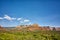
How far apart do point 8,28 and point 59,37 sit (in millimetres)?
2259

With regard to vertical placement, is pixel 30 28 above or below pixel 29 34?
above

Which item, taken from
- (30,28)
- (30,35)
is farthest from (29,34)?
(30,28)

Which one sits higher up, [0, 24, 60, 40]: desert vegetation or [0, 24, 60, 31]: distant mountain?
[0, 24, 60, 31]: distant mountain

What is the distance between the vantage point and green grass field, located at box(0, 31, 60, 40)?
635 cm

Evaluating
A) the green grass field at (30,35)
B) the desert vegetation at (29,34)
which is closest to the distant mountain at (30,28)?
the desert vegetation at (29,34)

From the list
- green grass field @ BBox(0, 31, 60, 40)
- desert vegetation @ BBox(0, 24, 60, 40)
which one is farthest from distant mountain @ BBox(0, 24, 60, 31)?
green grass field @ BBox(0, 31, 60, 40)

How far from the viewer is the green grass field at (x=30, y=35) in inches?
250

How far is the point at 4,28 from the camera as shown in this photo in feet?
21.3

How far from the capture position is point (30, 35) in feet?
21.8

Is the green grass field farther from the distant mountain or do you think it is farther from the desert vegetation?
the distant mountain

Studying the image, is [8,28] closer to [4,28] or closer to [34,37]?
[4,28]

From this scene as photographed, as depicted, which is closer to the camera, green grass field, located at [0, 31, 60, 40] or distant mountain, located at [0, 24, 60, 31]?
green grass field, located at [0, 31, 60, 40]

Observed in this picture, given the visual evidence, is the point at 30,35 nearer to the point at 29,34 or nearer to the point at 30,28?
the point at 29,34

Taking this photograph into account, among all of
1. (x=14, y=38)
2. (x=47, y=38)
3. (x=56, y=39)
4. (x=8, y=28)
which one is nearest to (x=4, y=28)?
(x=8, y=28)
